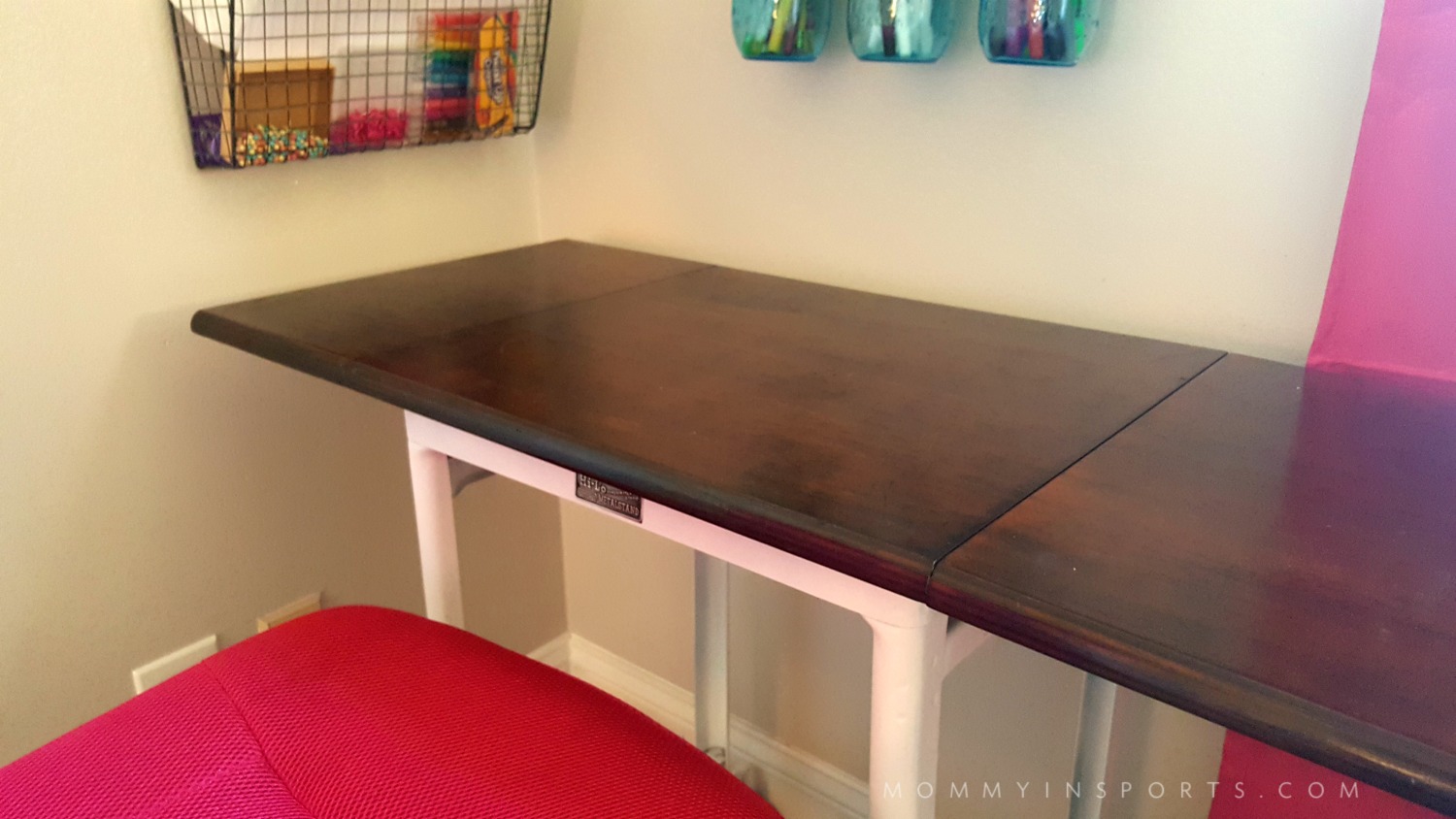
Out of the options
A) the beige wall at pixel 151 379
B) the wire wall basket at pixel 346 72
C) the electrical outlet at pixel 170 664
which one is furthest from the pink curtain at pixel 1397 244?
the electrical outlet at pixel 170 664

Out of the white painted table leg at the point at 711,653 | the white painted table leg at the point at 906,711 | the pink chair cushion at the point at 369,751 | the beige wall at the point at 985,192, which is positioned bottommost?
the white painted table leg at the point at 711,653

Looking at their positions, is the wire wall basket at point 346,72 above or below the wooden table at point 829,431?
above

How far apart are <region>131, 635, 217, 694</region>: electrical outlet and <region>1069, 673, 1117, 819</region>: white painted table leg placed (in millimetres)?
980

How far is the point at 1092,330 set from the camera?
101cm

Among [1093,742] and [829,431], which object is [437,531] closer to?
[829,431]

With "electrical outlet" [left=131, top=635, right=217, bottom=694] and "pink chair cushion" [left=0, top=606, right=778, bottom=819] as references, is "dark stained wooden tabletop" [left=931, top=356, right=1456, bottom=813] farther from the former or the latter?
"electrical outlet" [left=131, top=635, right=217, bottom=694]

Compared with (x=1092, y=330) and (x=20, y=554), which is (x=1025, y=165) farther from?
(x=20, y=554)

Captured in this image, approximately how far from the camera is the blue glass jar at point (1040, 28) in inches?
36.5

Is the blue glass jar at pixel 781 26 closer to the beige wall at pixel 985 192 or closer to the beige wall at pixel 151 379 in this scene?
the beige wall at pixel 985 192

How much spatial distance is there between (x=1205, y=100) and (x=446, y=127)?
88 cm

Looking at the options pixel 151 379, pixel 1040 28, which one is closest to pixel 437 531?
pixel 151 379

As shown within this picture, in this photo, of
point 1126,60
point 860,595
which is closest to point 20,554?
point 860,595

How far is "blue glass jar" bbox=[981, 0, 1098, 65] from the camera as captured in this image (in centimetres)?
93

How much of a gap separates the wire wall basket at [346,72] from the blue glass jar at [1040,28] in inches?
25.5
